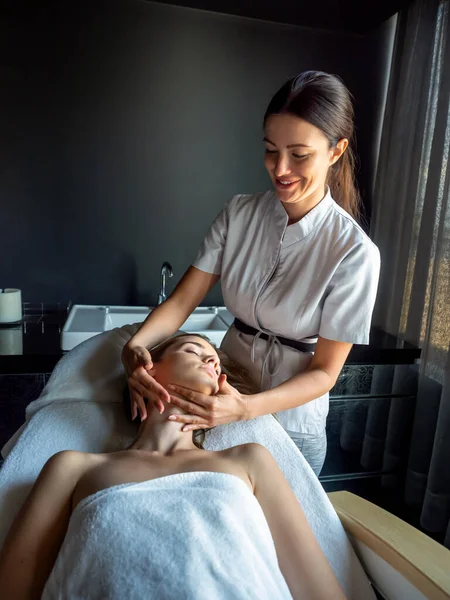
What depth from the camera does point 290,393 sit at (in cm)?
118

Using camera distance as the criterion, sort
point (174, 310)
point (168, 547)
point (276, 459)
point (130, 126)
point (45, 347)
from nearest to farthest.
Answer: point (168, 547) → point (276, 459) → point (174, 310) → point (45, 347) → point (130, 126)

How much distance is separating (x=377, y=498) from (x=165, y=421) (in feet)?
5.02

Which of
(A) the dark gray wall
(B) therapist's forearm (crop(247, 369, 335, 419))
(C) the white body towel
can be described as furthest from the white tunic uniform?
(A) the dark gray wall

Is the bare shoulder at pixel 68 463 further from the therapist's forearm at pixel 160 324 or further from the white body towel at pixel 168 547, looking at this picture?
the therapist's forearm at pixel 160 324

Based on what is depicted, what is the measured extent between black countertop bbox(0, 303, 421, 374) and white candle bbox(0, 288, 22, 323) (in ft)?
0.13

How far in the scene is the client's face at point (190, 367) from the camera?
3.91ft

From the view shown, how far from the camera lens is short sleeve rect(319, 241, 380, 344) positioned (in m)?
1.22

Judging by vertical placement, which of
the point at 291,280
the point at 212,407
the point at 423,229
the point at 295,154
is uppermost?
the point at 295,154

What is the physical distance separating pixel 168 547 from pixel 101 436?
0.45 metres

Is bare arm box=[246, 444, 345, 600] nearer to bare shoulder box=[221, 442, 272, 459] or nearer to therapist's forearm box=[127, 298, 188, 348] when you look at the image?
bare shoulder box=[221, 442, 272, 459]

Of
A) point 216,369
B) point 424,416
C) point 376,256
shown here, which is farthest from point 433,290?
point 216,369

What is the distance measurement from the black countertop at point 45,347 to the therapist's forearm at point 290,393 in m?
0.91

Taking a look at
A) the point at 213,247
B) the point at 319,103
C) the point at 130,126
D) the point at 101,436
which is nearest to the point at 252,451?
the point at 101,436

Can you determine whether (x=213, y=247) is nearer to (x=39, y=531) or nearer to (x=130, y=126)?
(x=39, y=531)
